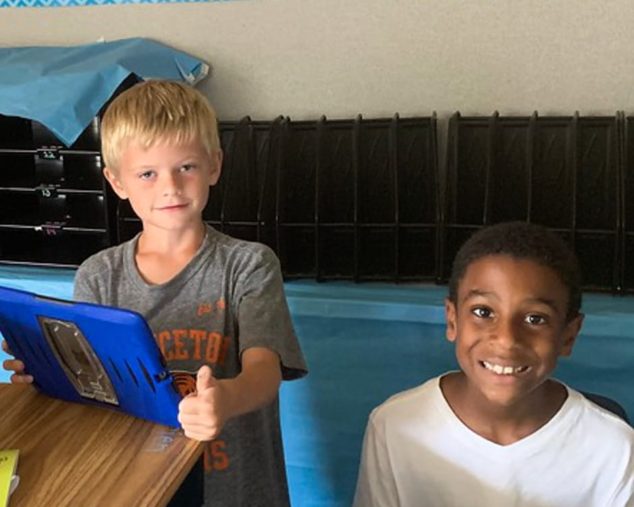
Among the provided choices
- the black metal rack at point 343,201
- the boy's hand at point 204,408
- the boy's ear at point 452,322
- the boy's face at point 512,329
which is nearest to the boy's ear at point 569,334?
the boy's face at point 512,329

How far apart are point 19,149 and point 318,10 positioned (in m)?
0.72

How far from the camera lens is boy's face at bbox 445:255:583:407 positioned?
0.93m

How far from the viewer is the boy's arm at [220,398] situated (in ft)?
2.39

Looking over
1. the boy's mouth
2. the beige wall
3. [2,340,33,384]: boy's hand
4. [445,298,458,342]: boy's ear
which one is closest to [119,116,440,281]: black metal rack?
the beige wall

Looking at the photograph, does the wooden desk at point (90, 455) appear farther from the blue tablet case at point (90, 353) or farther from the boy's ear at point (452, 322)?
the boy's ear at point (452, 322)

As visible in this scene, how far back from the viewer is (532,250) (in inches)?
37.8

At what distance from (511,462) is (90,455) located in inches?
19.6

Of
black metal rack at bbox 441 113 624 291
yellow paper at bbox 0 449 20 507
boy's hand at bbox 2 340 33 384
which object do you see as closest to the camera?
yellow paper at bbox 0 449 20 507

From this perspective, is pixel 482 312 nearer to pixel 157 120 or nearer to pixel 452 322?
pixel 452 322

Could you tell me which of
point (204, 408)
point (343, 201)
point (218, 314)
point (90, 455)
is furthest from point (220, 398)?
point (343, 201)

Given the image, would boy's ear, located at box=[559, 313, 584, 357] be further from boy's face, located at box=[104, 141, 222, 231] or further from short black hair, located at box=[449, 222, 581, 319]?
boy's face, located at box=[104, 141, 222, 231]

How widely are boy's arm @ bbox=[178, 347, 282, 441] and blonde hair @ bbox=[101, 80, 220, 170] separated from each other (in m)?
0.29

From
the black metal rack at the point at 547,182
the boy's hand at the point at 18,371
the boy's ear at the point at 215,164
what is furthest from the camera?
the black metal rack at the point at 547,182

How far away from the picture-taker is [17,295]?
0.79 meters
